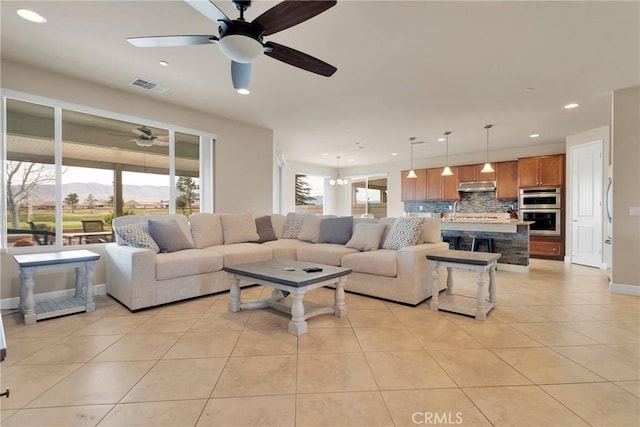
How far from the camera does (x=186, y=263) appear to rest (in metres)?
3.37

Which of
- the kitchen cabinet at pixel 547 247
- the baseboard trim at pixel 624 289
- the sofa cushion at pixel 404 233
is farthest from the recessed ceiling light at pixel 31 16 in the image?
the kitchen cabinet at pixel 547 247

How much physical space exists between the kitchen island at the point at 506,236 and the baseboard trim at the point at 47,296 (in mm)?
5412

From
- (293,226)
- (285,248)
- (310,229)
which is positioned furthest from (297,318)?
(293,226)

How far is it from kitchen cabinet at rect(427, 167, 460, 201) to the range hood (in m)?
0.16

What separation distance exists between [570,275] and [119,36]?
669 cm

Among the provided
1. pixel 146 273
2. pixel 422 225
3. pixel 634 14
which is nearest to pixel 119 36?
pixel 146 273

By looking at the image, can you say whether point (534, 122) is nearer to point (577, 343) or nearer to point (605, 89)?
point (605, 89)

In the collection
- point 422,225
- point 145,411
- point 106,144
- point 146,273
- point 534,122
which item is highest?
point 534,122

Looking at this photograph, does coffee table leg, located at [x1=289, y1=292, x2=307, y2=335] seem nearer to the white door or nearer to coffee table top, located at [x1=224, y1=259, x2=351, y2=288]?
coffee table top, located at [x1=224, y1=259, x2=351, y2=288]

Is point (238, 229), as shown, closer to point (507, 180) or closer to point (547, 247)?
point (507, 180)

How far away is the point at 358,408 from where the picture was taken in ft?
5.27

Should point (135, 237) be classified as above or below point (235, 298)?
above

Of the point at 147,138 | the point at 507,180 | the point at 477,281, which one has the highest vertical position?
the point at 147,138

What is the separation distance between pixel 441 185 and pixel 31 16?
796cm
